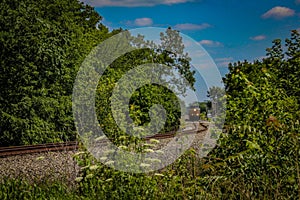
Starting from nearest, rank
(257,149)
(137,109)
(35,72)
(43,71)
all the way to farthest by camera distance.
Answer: (257,149), (137,109), (35,72), (43,71)

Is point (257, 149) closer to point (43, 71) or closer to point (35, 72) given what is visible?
point (35, 72)


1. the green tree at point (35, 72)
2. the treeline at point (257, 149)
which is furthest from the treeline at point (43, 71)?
the treeline at point (257, 149)

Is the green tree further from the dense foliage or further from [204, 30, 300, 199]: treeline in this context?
[204, 30, 300, 199]: treeline

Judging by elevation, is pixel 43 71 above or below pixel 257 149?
above

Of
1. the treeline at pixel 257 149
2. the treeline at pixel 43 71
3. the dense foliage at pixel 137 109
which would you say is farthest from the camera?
the treeline at pixel 43 71

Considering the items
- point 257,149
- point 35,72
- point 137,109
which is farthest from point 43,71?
point 257,149

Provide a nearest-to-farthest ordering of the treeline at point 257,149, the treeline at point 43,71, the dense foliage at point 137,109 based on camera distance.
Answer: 1. the treeline at point 257,149
2. the dense foliage at point 137,109
3. the treeline at point 43,71

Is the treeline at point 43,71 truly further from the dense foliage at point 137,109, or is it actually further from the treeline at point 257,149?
the treeline at point 257,149

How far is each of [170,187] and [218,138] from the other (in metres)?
0.94

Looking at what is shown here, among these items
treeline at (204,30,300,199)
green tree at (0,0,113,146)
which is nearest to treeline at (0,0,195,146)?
green tree at (0,0,113,146)

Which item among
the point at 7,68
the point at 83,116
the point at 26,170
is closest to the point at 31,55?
the point at 7,68

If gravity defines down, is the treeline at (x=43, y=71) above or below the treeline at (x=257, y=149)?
above

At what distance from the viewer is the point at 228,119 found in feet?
20.3

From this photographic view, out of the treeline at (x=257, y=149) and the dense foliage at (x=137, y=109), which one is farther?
the dense foliage at (x=137, y=109)
